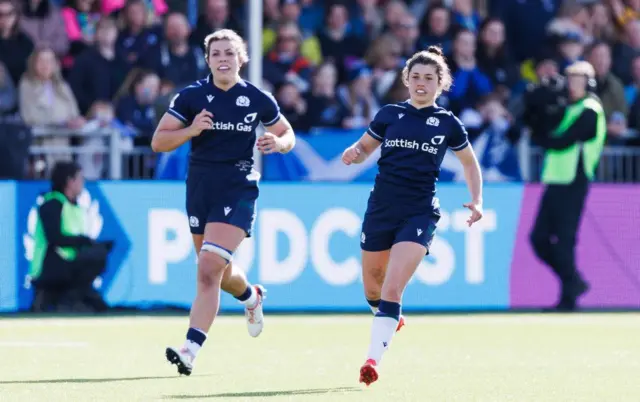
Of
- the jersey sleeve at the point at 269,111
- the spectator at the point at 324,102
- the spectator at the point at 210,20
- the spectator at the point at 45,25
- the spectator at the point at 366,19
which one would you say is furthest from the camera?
the spectator at the point at 366,19

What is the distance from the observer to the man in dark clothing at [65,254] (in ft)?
50.9

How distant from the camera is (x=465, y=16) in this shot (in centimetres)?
2050

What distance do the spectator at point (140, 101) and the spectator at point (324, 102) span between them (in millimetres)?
1885

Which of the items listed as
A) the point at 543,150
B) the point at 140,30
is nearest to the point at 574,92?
the point at 543,150

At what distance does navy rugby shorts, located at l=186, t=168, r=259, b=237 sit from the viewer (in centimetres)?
1020

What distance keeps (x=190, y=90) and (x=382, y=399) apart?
9.55 feet

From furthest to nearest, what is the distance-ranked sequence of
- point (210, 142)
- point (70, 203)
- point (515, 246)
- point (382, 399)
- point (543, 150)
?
point (543, 150)
point (515, 246)
point (70, 203)
point (210, 142)
point (382, 399)

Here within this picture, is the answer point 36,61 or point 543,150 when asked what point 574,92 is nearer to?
point 543,150

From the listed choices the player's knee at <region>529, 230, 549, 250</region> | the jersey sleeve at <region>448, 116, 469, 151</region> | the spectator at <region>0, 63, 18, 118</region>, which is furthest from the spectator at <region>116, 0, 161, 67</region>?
the jersey sleeve at <region>448, 116, 469, 151</region>

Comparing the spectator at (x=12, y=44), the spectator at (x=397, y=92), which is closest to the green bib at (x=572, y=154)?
the spectator at (x=397, y=92)

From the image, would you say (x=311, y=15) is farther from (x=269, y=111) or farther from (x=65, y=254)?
(x=269, y=111)

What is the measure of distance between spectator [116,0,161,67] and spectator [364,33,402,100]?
9.08 ft

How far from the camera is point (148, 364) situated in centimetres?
1056

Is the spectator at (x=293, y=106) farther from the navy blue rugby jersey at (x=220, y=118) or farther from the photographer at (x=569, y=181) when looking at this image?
the navy blue rugby jersey at (x=220, y=118)
